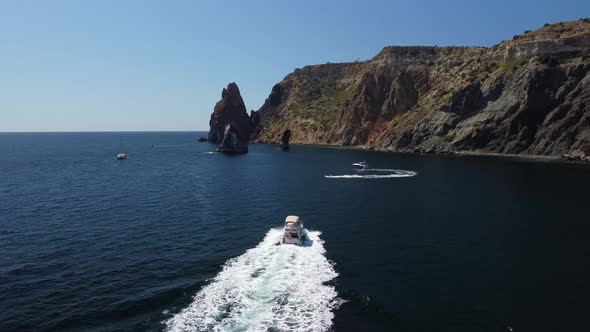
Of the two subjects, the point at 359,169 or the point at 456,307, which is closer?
the point at 456,307

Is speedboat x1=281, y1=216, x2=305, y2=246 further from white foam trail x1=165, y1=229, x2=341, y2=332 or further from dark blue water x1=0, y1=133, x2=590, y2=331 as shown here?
dark blue water x1=0, y1=133, x2=590, y2=331

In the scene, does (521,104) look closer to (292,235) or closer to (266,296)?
(292,235)

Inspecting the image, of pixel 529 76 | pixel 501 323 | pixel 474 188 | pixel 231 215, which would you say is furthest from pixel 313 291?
pixel 529 76

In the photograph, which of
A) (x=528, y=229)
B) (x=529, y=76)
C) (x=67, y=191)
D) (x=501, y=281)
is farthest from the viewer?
(x=529, y=76)

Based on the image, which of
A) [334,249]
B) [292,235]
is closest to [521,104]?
[334,249]

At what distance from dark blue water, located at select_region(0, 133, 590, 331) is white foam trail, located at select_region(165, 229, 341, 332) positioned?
0.62 meters

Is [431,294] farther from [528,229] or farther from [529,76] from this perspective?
[529,76]

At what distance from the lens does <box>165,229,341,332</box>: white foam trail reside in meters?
32.8

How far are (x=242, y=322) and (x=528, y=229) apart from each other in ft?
152

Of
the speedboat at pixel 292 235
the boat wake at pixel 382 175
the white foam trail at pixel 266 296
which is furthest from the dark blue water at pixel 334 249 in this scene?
A: the boat wake at pixel 382 175

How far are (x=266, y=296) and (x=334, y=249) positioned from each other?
1578cm

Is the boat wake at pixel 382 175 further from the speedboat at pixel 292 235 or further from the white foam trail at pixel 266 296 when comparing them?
the white foam trail at pixel 266 296

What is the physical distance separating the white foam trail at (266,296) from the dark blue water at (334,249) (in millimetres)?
615

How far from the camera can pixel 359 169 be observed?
133m
